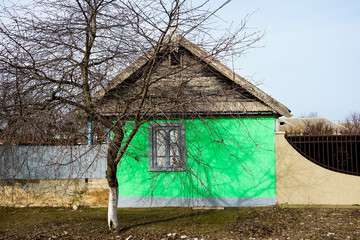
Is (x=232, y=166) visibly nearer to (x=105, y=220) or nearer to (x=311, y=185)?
(x=311, y=185)

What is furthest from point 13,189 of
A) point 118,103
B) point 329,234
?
point 329,234

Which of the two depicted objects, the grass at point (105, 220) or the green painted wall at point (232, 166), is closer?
the grass at point (105, 220)

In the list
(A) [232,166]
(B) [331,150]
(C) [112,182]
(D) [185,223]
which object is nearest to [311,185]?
(B) [331,150]

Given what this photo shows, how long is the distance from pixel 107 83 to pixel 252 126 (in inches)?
165

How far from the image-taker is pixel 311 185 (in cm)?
868

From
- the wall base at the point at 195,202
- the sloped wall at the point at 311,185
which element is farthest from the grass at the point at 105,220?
the sloped wall at the point at 311,185

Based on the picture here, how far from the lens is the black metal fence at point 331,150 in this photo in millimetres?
8781

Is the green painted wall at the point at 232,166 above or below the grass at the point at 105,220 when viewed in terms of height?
above

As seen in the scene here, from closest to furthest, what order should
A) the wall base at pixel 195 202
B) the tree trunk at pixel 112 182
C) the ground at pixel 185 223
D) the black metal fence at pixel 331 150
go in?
the ground at pixel 185 223
the tree trunk at pixel 112 182
the wall base at pixel 195 202
the black metal fence at pixel 331 150

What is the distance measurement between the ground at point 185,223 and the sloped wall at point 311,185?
32cm

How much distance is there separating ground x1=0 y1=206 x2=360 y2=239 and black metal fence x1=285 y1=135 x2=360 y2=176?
44.2 inches

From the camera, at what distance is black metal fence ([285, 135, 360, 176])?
878 cm

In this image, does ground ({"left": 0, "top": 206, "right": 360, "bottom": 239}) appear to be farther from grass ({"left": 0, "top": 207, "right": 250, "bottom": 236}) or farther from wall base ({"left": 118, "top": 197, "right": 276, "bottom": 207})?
wall base ({"left": 118, "top": 197, "right": 276, "bottom": 207})

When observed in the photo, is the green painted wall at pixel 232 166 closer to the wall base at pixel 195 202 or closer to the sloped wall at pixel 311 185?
the wall base at pixel 195 202
